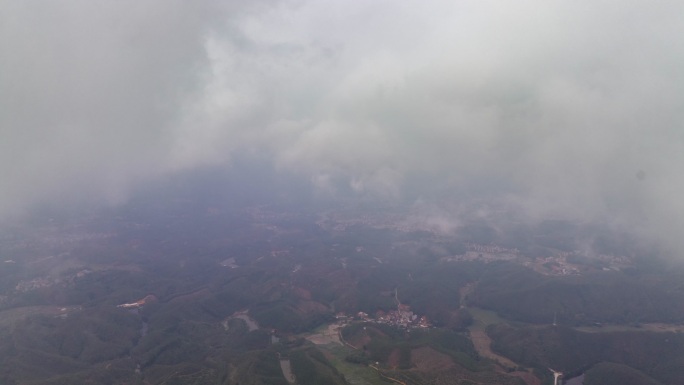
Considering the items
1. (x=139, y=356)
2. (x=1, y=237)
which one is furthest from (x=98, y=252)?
(x=139, y=356)

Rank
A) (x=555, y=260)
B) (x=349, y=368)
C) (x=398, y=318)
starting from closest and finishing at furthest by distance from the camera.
Answer: (x=349, y=368), (x=398, y=318), (x=555, y=260)

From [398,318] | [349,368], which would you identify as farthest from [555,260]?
[349,368]

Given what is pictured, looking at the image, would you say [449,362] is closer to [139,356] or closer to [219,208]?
[139,356]

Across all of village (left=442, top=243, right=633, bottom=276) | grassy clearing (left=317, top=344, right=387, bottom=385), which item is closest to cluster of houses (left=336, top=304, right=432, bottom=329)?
grassy clearing (left=317, top=344, right=387, bottom=385)

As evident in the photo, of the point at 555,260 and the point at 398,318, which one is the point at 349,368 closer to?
the point at 398,318

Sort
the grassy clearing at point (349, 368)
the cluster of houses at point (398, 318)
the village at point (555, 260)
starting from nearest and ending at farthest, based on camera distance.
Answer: the grassy clearing at point (349, 368) → the cluster of houses at point (398, 318) → the village at point (555, 260)

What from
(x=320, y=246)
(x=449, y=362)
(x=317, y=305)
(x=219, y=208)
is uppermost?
(x=219, y=208)

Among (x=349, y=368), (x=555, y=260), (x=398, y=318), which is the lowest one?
(x=349, y=368)

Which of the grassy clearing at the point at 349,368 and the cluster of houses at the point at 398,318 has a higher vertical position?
the cluster of houses at the point at 398,318

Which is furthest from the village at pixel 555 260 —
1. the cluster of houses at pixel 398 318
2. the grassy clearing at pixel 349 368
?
the grassy clearing at pixel 349 368

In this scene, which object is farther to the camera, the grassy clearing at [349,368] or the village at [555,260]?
the village at [555,260]

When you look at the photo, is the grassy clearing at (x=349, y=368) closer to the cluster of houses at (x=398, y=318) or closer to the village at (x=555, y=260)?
the cluster of houses at (x=398, y=318)
